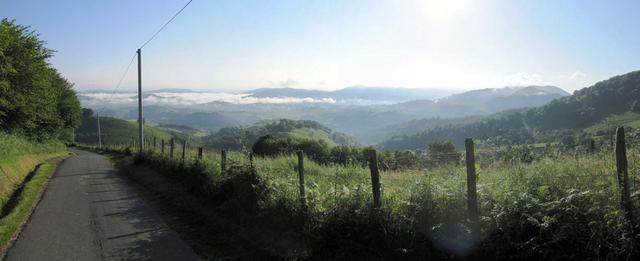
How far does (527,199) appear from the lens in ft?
18.8

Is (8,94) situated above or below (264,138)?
above

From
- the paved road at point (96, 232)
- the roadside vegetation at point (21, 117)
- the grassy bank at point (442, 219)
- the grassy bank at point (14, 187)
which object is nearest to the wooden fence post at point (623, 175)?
the grassy bank at point (442, 219)

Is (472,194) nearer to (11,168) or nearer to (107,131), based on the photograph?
(11,168)

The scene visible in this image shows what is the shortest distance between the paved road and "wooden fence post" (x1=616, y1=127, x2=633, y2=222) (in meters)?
6.67

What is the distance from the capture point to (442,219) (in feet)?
21.1

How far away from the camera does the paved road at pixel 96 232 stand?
338 inches

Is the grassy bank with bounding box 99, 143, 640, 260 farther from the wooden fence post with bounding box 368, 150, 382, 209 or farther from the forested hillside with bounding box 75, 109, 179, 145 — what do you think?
the forested hillside with bounding box 75, 109, 179, 145

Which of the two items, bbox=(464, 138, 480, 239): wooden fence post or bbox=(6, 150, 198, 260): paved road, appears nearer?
bbox=(464, 138, 480, 239): wooden fence post

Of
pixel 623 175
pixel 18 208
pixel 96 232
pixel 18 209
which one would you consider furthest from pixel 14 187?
pixel 623 175

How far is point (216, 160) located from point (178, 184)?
2.16 metres

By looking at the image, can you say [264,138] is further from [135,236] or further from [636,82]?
[636,82]

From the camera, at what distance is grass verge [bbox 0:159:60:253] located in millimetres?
10159

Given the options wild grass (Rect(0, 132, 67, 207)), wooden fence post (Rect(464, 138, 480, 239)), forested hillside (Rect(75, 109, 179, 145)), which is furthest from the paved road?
forested hillside (Rect(75, 109, 179, 145))

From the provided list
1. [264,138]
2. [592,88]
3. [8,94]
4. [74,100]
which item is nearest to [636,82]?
[592,88]
